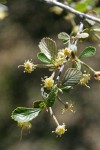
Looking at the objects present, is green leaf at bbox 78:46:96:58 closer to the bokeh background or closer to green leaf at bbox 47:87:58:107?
green leaf at bbox 47:87:58:107

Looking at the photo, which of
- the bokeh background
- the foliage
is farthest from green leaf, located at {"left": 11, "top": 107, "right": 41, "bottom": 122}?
the bokeh background

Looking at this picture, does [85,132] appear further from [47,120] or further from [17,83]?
[17,83]

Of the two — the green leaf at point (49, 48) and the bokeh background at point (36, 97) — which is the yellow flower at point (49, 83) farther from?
the bokeh background at point (36, 97)

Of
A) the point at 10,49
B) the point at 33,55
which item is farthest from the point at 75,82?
the point at 10,49

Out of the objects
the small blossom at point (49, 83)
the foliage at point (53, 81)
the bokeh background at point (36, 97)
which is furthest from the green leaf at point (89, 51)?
the bokeh background at point (36, 97)

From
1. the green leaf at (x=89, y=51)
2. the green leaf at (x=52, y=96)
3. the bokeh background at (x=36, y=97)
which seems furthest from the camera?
the bokeh background at (x=36, y=97)

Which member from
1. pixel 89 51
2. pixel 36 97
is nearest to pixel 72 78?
pixel 89 51

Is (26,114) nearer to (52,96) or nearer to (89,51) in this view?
(52,96)
